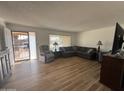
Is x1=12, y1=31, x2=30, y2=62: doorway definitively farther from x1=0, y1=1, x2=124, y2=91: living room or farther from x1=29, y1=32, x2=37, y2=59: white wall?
x1=29, y1=32, x2=37, y2=59: white wall

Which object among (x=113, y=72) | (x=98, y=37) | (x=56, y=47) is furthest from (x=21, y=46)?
(x=98, y=37)

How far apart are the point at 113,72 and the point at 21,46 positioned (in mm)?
5029

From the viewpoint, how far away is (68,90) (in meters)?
2.26

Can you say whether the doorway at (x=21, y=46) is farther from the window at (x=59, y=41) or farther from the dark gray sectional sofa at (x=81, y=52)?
the dark gray sectional sofa at (x=81, y=52)

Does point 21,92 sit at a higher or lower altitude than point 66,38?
lower

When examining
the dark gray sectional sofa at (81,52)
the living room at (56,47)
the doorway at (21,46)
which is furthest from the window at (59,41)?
the doorway at (21,46)

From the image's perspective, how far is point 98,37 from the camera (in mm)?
6039

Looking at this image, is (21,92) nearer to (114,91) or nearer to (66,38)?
(114,91)

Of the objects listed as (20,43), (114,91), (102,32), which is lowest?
(114,91)

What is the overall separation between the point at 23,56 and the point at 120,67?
529 cm

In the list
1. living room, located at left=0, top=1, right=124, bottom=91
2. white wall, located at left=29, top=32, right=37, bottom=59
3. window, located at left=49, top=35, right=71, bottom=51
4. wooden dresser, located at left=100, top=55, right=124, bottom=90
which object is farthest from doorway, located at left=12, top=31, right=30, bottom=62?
wooden dresser, located at left=100, top=55, right=124, bottom=90

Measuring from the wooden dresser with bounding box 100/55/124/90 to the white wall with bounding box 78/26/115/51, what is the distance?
11.1 feet

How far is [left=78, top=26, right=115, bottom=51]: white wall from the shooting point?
17.7 feet

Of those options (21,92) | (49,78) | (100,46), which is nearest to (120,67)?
(49,78)
